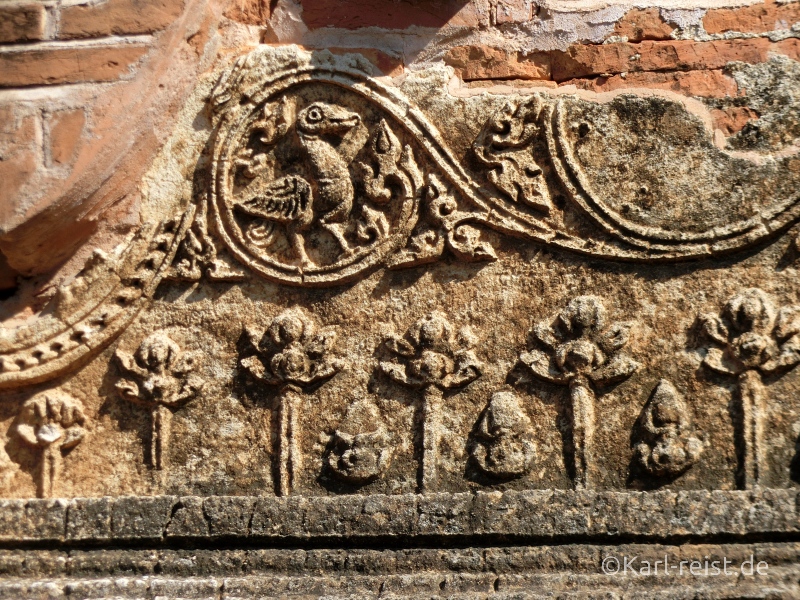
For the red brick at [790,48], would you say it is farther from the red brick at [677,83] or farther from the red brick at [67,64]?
the red brick at [67,64]

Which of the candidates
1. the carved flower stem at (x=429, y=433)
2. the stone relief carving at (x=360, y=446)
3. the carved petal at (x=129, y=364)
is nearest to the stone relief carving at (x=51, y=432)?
the carved petal at (x=129, y=364)

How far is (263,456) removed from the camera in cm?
338

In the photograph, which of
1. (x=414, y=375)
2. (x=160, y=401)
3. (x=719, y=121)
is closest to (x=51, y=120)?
(x=160, y=401)

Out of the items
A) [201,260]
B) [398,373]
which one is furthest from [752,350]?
[201,260]

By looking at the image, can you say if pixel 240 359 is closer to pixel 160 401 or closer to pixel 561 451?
pixel 160 401

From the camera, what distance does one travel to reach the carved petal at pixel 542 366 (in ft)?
10.7

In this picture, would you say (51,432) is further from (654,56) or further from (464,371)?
(654,56)

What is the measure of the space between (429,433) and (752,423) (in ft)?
3.27

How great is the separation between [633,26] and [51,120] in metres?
2.00

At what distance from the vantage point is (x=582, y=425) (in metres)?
3.24

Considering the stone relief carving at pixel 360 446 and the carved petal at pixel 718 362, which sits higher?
the carved petal at pixel 718 362

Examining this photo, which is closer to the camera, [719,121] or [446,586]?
[446,586]

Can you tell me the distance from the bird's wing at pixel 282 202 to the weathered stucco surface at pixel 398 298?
0.01m

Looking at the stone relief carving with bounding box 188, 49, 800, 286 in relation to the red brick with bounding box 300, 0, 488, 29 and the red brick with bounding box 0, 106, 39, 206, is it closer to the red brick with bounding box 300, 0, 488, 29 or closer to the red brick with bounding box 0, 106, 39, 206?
the red brick with bounding box 300, 0, 488, 29
